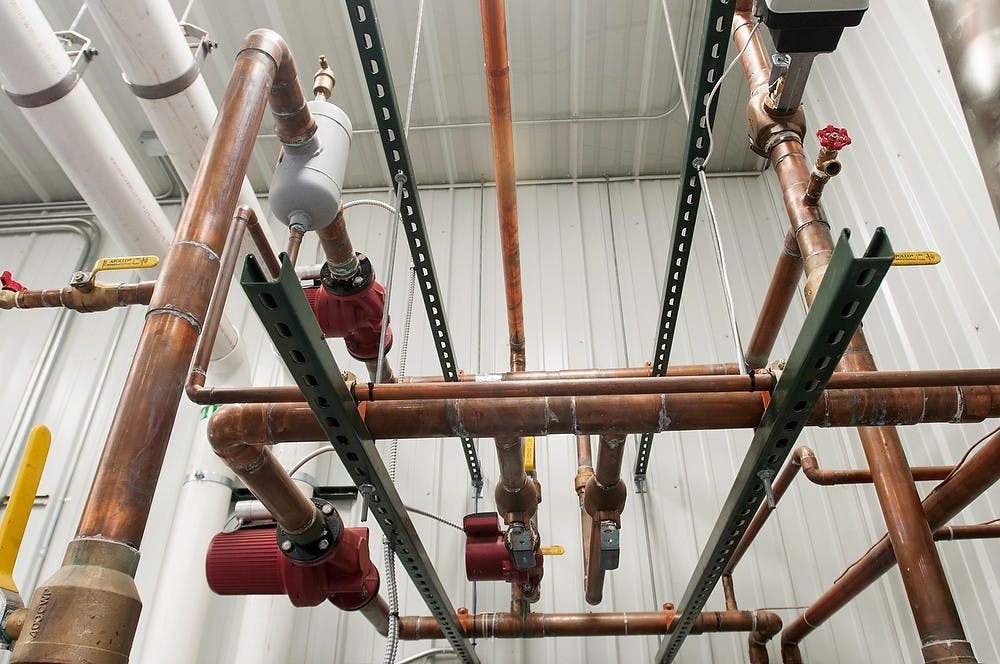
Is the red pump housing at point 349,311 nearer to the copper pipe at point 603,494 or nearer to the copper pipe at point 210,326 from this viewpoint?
the copper pipe at point 210,326

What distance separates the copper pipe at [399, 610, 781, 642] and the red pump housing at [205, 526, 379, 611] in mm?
767

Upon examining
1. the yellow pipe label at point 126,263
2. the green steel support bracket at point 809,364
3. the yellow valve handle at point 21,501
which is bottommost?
the yellow valve handle at point 21,501

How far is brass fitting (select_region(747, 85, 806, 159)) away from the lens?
5.39 ft

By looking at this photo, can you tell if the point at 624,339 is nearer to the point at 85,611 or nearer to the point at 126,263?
the point at 126,263

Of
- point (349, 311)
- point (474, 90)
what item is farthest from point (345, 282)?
point (474, 90)

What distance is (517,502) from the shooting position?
182 centimetres

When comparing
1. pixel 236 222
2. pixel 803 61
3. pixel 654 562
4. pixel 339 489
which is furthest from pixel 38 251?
pixel 803 61

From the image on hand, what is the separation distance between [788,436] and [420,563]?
85 cm

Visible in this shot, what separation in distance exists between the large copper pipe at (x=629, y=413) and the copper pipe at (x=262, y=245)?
1.55 ft

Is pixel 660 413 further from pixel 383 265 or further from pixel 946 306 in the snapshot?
pixel 383 265

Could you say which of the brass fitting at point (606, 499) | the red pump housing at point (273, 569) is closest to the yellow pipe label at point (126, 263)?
the red pump housing at point (273, 569)

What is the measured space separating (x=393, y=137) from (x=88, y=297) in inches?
34.7

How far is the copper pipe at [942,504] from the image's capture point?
1.32m

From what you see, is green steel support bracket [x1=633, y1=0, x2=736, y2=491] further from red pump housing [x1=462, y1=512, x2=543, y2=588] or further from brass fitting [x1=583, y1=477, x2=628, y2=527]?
red pump housing [x1=462, y1=512, x2=543, y2=588]
